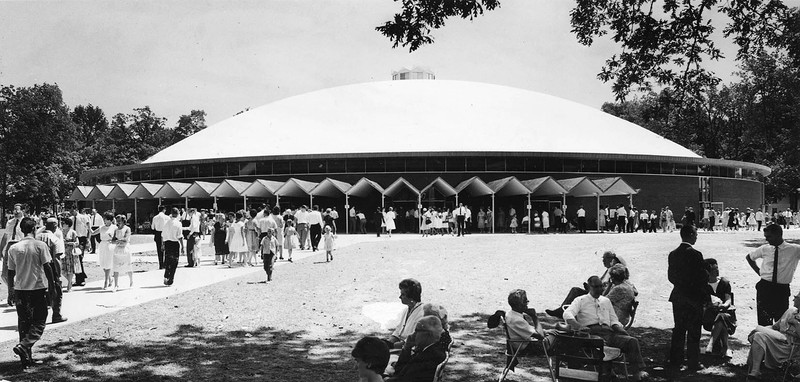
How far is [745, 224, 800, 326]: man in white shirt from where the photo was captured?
8.27 m

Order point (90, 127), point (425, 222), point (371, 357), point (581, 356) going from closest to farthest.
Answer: point (371, 357) → point (581, 356) → point (425, 222) → point (90, 127)

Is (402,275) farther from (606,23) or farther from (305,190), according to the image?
(305,190)

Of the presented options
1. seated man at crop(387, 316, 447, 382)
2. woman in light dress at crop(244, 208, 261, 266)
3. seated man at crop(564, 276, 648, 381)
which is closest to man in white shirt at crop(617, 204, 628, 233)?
woman in light dress at crop(244, 208, 261, 266)

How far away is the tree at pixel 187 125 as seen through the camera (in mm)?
88812

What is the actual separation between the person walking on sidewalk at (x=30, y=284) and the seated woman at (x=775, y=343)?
8163 mm

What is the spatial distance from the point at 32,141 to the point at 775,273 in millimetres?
71419

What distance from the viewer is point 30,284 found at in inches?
305

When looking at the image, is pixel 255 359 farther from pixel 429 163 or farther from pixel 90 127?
pixel 90 127

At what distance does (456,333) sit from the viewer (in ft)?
32.8

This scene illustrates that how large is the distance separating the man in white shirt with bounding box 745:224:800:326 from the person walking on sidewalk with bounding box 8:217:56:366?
349 inches

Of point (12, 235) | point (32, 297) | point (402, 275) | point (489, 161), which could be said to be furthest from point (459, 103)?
point (32, 297)

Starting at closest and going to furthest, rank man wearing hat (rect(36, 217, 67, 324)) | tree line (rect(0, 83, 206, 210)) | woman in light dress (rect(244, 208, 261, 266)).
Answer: man wearing hat (rect(36, 217, 67, 324)), woman in light dress (rect(244, 208, 261, 266)), tree line (rect(0, 83, 206, 210))

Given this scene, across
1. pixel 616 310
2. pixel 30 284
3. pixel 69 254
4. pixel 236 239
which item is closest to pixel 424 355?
pixel 616 310

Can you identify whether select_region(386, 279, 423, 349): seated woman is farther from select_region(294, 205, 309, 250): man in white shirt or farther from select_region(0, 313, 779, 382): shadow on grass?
select_region(294, 205, 309, 250): man in white shirt
